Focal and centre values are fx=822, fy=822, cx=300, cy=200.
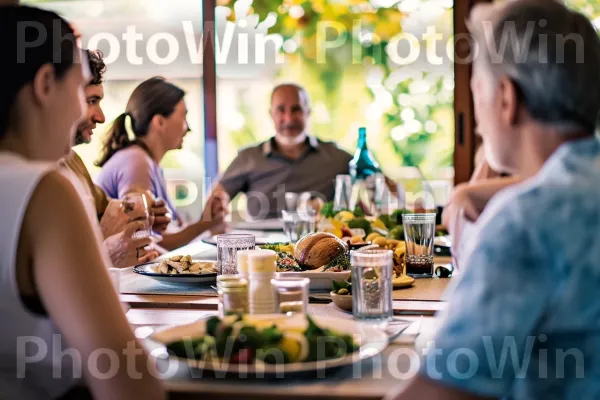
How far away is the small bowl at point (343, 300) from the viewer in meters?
1.77

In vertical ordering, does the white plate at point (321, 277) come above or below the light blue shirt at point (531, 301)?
below

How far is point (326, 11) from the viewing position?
5656mm

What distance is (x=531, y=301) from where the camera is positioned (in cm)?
107

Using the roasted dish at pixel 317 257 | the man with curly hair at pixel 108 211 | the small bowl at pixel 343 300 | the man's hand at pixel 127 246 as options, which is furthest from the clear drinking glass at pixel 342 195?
the small bowl at pixel 343 300

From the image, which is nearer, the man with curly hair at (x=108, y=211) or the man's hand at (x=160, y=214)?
the man with curly hair at (x=108, y=211)

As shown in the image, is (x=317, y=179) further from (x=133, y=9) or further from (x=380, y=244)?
(x=380, y=244)

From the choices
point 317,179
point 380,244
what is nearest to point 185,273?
point 380,244

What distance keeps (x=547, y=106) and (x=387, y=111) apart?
14.1ft

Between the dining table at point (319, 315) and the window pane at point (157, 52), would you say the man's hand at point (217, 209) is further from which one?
the window pane at point (157, 52)

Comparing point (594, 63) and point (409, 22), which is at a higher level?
point (409, 22)

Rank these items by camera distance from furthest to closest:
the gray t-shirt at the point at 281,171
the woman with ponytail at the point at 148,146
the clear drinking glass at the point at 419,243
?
the gray t-shirt at the point at 281,171
the woman with ponytail at the point at 148,146
the clear drinking glass at the point at 419,243

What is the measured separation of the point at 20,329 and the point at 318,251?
98 centimetres

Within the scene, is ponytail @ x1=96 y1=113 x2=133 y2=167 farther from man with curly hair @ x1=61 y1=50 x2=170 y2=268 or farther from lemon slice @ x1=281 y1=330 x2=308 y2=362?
lemon slice @ x1=281 y1=330 x2=308 y2=362

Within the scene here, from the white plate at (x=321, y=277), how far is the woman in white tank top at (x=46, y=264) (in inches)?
31.6
